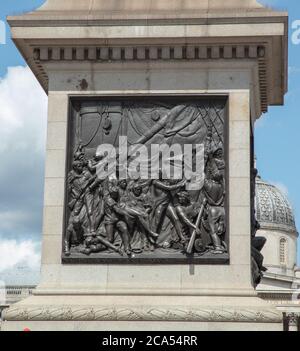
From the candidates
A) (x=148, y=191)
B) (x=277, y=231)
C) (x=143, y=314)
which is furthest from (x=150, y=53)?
(x=277, y=231)

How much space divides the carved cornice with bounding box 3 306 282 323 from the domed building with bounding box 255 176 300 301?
334ft

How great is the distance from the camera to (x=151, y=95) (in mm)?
22188

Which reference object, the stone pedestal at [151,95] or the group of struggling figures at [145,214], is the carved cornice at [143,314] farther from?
the group of struggling figures at [145,214]

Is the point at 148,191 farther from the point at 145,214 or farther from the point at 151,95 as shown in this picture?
the point at 151,95

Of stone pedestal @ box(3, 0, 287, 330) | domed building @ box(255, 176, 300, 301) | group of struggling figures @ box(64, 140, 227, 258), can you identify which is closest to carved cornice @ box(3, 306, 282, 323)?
stone pedestal @ box(3, 0, 287, 330)

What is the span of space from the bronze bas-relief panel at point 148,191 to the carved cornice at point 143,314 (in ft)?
3.27

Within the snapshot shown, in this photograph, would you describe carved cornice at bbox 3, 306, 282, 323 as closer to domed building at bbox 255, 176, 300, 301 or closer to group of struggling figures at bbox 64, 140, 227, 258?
group of struggling figures at bbox 64, 140, 227, 258

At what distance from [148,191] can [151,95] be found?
1875 mm

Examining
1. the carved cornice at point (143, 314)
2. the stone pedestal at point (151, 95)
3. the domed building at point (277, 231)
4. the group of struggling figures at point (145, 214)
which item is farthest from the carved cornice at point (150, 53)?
the domed building at point (277, 231)

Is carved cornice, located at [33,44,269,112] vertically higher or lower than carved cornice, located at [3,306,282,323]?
higher

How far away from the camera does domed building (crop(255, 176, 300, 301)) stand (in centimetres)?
12925

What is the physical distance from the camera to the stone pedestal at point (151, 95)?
20953 millimetres

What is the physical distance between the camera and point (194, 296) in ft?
69.4

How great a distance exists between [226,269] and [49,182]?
3777mm
